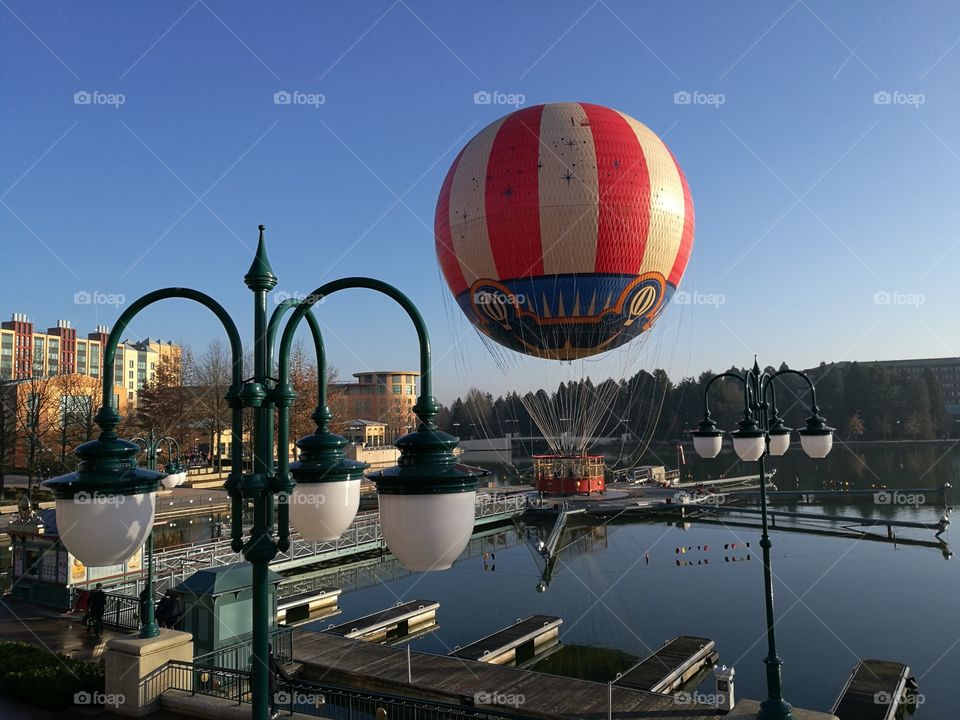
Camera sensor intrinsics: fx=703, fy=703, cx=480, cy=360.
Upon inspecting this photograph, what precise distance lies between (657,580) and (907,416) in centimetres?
12038

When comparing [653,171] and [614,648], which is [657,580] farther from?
[653,171]

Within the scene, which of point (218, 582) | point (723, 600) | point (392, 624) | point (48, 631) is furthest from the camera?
point (723, 600)

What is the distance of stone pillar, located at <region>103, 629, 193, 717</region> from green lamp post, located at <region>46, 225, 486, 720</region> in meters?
7.86

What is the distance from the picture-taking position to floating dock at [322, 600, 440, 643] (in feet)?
71.9

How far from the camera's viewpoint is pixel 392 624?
23281mm

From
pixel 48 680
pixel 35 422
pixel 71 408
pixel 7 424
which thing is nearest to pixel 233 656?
pixel 48 680

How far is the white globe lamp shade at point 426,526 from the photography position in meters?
3.81

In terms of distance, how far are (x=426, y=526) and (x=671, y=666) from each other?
1768cm

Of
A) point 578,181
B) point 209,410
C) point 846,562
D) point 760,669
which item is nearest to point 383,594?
point 760,669

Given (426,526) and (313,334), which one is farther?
(313,334)

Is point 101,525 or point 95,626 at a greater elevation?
point 101,525

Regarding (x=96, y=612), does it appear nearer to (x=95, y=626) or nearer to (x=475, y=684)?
(x=95, y=626)

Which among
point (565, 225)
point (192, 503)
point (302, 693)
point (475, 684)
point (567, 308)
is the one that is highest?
point (565, 225)

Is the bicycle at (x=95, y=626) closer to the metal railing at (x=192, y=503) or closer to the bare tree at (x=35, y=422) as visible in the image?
the metal railing at (x=192, y=503)
